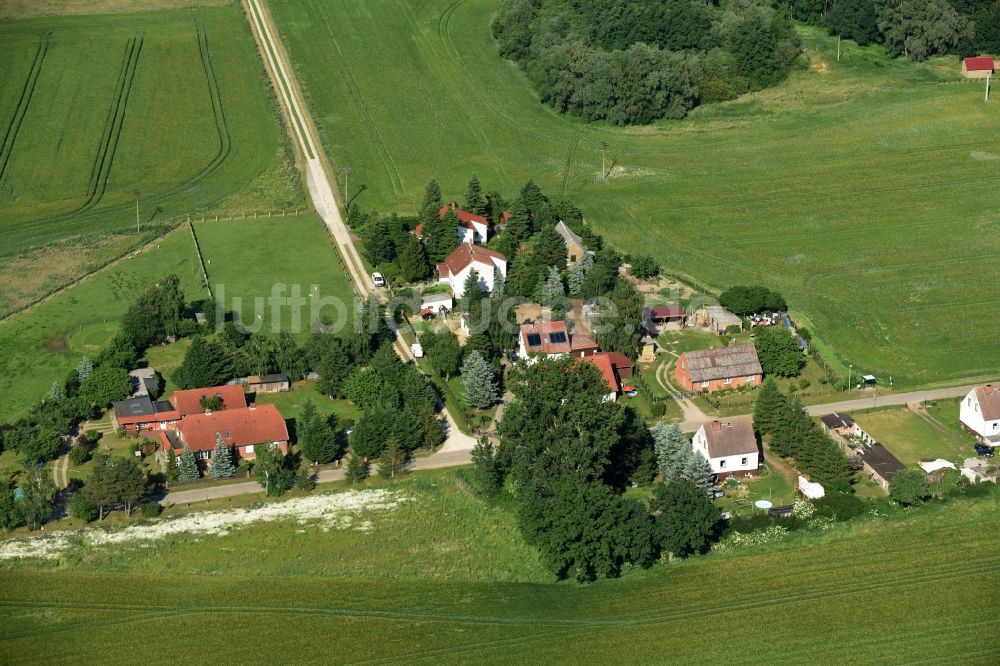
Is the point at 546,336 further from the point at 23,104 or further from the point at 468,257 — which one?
the point at 23,104

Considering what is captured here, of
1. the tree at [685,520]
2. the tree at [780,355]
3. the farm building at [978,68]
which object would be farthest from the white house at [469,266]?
the farm building at [978,68]

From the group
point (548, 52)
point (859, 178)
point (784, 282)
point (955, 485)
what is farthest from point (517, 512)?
point (548, 52)

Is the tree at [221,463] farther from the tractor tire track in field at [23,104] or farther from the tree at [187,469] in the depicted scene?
the tractor tire track in field at [23,104]

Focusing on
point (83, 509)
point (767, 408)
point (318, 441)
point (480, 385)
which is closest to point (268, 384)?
point (318, 441)

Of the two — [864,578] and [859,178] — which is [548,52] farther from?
[864,578]

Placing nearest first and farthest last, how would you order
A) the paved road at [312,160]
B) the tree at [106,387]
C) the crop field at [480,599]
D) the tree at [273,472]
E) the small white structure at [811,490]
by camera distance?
the crop field at [480,599]
the small white structure at [811,490]
the tree at [273,472]
the tree at [106,387]
the paved road at [312,160]

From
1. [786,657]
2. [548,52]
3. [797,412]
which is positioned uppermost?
[548,52]

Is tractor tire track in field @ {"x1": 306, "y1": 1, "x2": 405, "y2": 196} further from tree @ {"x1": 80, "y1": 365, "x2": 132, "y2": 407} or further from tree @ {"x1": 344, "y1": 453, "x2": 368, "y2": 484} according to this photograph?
tree @ {"x1": 344, "y1": 453, "x2": 368, "y2": 484}
